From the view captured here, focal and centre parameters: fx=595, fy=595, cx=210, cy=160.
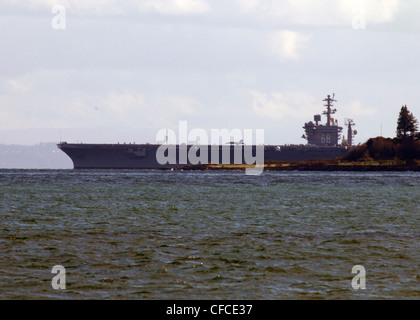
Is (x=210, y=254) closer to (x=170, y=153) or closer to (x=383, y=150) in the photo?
(x=383, y=150)

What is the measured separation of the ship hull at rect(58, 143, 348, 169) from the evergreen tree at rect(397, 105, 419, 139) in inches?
485

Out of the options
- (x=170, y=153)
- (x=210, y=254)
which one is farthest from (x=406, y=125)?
(x=210, y=254)

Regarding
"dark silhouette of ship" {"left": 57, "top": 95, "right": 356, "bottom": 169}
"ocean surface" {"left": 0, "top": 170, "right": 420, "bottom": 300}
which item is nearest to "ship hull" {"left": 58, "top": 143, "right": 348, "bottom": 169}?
"dark silhouette of ship" {"left": 57, "top": 95, "right": 356, "bottom": 169}

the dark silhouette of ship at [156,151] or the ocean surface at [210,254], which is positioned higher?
the dark silhouette of ship at [156,151]

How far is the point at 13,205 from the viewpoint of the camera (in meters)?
39.1

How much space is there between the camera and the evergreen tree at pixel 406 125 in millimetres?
127625

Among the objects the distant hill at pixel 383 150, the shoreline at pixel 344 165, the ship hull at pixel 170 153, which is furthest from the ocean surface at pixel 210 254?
the distant hill at pixel 383 150

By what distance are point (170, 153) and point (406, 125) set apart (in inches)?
2035

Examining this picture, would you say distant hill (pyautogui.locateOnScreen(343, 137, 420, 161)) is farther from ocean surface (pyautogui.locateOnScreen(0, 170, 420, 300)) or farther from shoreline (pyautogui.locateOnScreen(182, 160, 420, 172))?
ocean surface (pyautogui.locateOnScreen(0, 170, 420, 300))

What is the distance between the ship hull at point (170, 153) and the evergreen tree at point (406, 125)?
1233cm

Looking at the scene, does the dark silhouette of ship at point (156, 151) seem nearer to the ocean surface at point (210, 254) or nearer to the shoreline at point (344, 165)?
the shoreline at point (344, 165)
